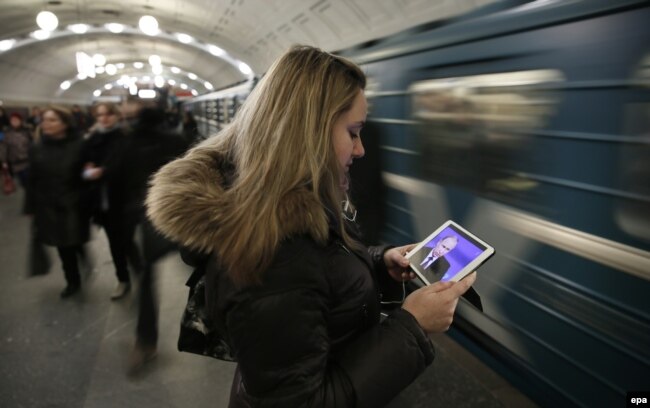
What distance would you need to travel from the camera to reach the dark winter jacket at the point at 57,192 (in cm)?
368

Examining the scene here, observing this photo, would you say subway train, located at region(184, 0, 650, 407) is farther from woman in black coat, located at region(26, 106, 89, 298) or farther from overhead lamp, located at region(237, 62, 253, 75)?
overhead lamp, located at region(237, 62, 253, 75)

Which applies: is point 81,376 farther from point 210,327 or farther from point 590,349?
point 590,349

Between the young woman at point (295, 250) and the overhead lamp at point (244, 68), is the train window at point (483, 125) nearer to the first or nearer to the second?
the young woman at point (295, 250)

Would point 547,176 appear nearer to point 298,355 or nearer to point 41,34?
point 298,355

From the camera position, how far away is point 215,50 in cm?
1722

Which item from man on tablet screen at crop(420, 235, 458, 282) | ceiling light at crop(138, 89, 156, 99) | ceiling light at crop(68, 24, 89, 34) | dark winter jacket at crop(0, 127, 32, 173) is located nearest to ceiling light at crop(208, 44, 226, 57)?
ceiling light at crop(68, 24, 89, 34)

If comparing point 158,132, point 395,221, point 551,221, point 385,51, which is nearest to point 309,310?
point 551,221

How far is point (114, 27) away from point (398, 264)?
17363mm

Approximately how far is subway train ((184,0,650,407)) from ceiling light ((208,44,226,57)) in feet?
48.9

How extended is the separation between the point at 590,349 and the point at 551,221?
62 centimetres

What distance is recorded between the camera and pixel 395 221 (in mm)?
3729

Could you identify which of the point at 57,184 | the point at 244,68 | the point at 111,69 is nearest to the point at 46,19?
the point at 244,68

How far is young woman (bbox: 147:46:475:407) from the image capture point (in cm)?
93

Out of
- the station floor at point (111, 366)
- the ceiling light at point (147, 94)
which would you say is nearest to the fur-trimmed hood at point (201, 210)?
the station floor at point (111, 366)
